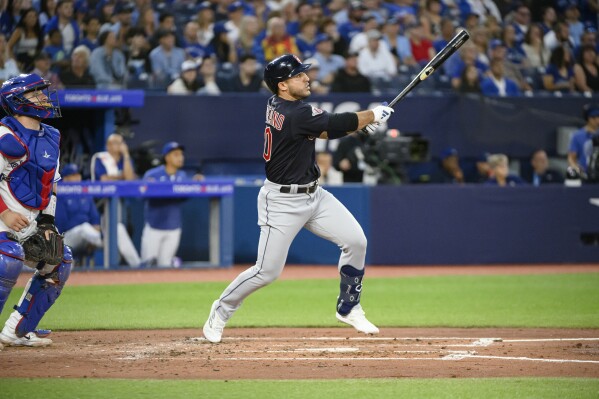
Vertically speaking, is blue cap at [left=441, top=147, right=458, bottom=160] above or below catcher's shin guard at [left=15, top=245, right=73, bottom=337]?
below

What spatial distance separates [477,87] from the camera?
620 inches

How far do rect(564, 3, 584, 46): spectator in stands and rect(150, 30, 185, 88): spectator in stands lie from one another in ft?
24.5

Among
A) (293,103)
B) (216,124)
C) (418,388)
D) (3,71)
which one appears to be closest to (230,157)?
(216,124)

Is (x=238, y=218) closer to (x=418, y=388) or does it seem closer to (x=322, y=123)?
(x=322, y=123)

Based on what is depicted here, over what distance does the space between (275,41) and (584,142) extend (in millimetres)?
4901

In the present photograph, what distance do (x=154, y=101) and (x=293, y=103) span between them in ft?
25.3

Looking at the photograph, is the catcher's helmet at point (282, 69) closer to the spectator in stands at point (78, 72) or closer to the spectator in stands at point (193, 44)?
the spectator in stands at point (78, 72)

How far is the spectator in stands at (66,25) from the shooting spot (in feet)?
44.5

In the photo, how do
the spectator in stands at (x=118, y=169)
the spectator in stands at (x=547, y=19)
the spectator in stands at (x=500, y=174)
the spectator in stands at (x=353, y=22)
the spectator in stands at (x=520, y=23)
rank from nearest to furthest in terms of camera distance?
the spectator in stands at (x=118, y=169) → the spectator in stands at (x=500, y=174) → the spectator in stands at (x=353, y=22) → the spectator in stands at (x=520, y=23) → the spectator in stands at (x=547, y=19)

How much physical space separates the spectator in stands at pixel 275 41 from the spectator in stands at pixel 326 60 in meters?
0.44

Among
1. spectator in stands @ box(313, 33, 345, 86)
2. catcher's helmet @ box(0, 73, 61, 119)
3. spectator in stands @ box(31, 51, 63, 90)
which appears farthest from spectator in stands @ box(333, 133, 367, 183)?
catcher's helmet @ box(0, 73, 61, 119)

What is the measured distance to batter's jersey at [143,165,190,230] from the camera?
523 inches

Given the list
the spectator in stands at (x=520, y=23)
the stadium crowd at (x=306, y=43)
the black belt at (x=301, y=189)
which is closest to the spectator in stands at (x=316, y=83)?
the stadium crowd at (x=306, y=43)

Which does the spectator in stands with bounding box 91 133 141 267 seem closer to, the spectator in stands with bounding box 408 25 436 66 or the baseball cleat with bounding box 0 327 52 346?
the spectator in stands with bounding box 408 25 436 66
